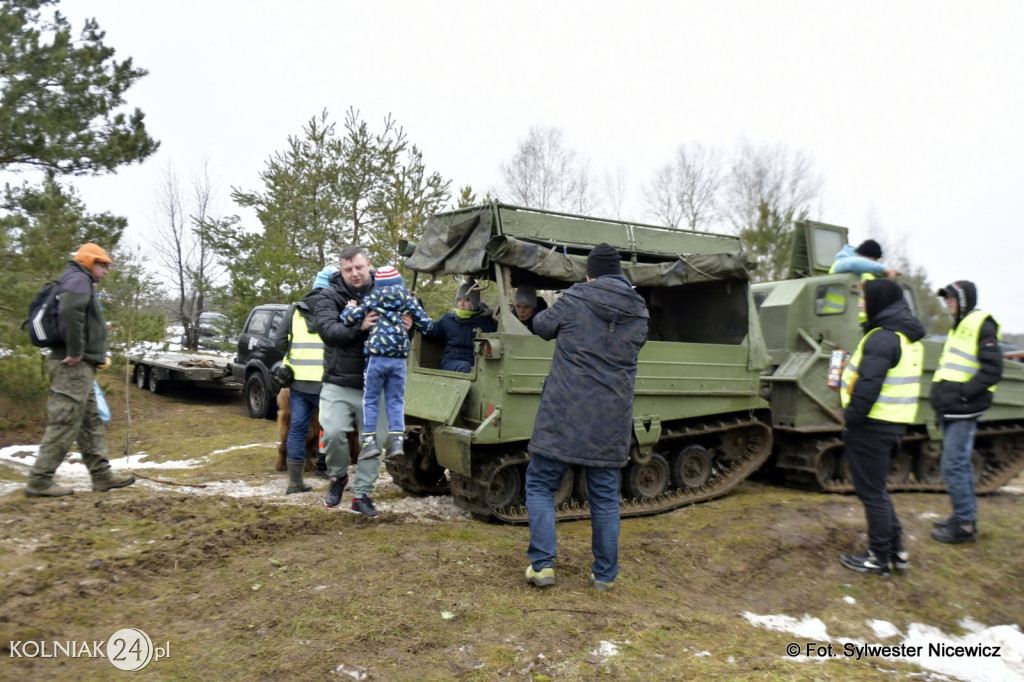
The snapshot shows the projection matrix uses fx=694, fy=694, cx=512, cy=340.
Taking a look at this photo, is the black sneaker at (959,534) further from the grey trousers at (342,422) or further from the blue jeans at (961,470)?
the grey trousers at (342,422)

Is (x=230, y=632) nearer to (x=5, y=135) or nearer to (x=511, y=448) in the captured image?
(x=511, y=448)

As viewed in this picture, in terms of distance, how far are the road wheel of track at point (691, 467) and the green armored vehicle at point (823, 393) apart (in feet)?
3.35

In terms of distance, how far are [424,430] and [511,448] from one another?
85 centimetres

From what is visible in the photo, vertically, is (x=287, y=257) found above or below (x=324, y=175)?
below

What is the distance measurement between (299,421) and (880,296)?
16.1 ft

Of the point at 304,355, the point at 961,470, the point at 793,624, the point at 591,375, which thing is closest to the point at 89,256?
the point at 304,355

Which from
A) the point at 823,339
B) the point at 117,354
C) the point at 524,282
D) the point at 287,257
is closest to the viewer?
the point at 524,282

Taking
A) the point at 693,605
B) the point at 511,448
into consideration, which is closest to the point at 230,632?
the point at 693,605

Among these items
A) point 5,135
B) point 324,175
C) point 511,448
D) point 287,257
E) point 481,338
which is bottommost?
point 511,448

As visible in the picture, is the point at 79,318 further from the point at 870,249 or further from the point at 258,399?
the point at 258,399

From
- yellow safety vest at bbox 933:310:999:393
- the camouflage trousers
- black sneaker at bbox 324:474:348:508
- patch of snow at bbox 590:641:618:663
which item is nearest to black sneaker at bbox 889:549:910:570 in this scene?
yellow safety vest at bbox 933:310:999:393

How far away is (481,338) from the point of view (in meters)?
5.77

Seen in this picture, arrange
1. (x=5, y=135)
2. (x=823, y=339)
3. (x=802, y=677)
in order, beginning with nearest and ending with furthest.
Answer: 1. (x=802, y=677)
2. (x=823, y=339)
3. (x=5, y=135)

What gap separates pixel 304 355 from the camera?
639cm
